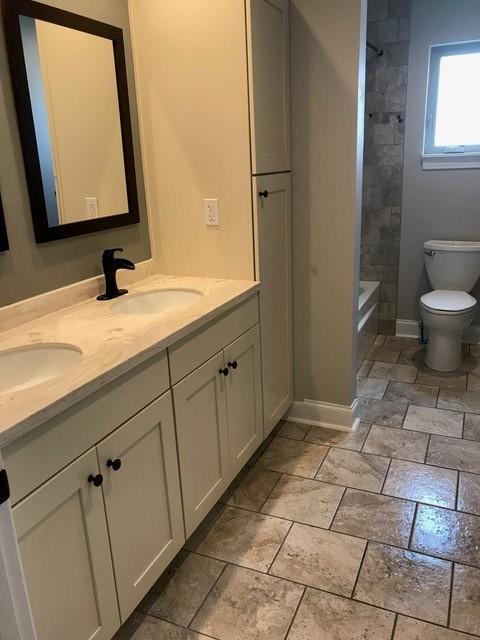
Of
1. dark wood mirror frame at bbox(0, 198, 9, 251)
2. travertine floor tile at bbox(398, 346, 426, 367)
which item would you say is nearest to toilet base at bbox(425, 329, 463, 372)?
travertine floor tile at bbox(398, 346, 426, 367)

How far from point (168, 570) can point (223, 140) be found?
168cm

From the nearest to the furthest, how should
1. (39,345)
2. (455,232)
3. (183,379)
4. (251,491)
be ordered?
1. (39,345)
2. (183,379)
3. (251,491)
4. (455,232)

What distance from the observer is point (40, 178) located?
1831mm

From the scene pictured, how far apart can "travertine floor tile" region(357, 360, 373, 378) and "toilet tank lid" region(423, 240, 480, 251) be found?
0.92m

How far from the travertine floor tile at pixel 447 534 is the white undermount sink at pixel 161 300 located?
49.5 inches

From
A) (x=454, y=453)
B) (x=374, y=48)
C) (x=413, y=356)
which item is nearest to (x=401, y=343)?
(x=413, y=356)

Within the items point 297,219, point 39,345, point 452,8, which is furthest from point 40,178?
point 452,8

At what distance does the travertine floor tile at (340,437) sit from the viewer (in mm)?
2682

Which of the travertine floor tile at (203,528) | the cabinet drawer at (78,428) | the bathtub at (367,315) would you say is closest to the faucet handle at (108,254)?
the cabinet drawer at (78,428)

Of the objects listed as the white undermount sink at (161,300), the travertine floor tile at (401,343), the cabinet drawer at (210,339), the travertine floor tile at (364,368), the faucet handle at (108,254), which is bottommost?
the travertine floor tile at (364,368)

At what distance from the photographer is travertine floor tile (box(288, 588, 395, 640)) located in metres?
1.63

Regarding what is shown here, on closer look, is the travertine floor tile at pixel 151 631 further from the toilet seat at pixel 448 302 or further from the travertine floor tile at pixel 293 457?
the toilet seat at pixel 448 302

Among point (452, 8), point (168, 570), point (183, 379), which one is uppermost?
point (452, 8)

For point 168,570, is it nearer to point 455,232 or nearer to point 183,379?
point 183,379
